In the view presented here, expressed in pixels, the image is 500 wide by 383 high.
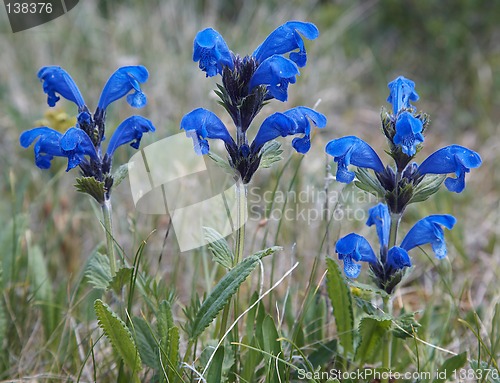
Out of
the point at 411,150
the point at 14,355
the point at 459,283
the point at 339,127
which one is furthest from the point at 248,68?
the point at 339,127

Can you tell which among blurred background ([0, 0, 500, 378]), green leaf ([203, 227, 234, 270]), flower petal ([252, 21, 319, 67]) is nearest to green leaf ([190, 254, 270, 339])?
green leaf ([203, 227, 234, 270])

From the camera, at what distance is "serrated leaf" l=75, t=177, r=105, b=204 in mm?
1932

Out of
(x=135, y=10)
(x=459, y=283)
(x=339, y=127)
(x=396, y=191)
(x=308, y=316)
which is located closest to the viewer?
(x=396, y=191)

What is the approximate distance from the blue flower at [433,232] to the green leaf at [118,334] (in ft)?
3.20

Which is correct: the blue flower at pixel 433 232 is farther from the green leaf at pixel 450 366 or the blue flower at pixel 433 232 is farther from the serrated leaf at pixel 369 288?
the green leaf at pixel 450 366

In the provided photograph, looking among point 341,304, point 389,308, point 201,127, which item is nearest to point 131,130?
point 201,127

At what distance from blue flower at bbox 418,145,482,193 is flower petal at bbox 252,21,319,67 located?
1.67 feet

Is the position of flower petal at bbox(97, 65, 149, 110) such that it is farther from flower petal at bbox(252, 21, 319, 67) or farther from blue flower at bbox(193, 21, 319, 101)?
flower petal at bbox(252, 21, 319, 67)

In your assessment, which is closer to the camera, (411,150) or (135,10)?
(411,150)

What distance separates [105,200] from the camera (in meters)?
2.02

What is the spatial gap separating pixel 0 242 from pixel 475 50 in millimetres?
4346

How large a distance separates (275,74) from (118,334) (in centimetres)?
92

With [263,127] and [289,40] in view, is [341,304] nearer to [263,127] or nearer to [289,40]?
[263,127]

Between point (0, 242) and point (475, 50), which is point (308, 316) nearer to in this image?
point (0, 242)
